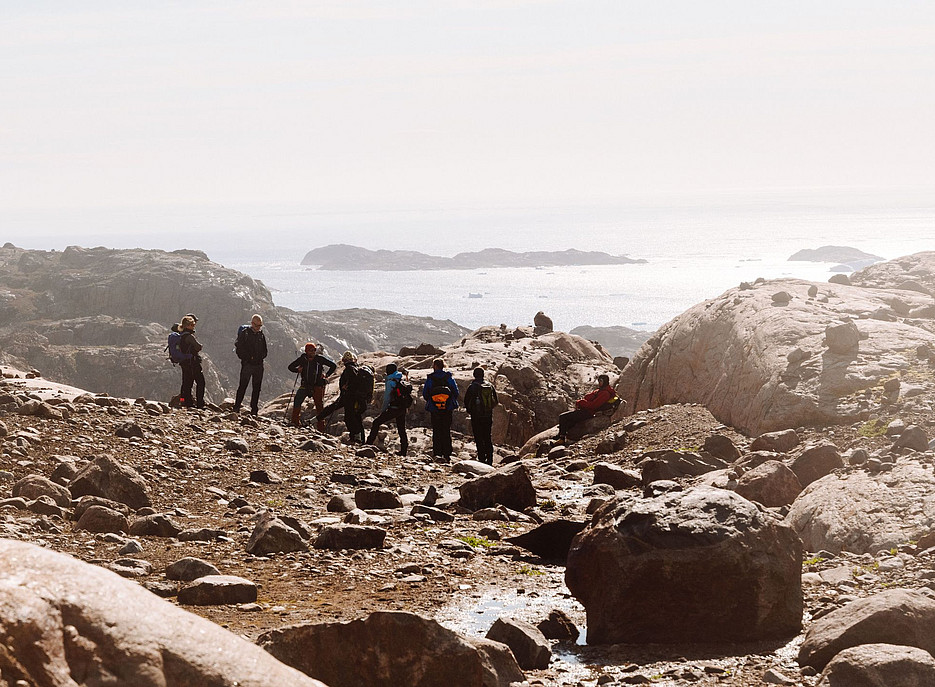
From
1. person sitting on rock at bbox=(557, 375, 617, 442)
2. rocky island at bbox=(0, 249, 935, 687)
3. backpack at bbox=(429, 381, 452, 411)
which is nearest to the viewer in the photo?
rocky island at bbox=(0, 249, 935, 687)

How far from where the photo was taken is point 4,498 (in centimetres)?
1284

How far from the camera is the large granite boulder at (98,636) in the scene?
4.26 metres

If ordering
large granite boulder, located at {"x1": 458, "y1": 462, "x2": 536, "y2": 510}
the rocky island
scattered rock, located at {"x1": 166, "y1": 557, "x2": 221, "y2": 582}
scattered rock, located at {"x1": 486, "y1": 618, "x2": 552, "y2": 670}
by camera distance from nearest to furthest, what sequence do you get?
the rocky island < scattered rock, located at {"x1": 486, "y1": 618, "x2": 552, "y2": 670} < scattered rock, located at {"x1": 166, "y1": 557, "x2": 221, "y2": 582} < large granite boulder, located at {"x1": 458, "y1": 462, "x2": 536, "y2": 510}

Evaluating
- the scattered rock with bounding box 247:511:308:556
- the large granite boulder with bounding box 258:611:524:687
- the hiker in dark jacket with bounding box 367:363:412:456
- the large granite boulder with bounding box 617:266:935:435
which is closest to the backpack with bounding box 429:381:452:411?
the hiker in dark jacket with bounding box 367:363:412:456

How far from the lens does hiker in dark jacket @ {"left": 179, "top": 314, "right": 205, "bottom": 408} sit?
23.4 m

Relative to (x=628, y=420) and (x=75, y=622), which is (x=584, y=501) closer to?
(x=628, y=420)

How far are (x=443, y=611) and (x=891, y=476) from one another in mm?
7437

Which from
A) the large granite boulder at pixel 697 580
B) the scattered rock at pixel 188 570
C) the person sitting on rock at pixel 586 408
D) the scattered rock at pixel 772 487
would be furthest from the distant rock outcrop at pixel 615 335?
the scattered rock at pixel 188 570

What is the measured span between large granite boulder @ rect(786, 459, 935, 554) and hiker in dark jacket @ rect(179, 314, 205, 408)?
15309 mm

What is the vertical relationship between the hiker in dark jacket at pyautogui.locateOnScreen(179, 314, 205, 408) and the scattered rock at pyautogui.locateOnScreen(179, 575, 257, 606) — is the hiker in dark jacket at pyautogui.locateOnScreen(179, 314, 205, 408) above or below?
→ above

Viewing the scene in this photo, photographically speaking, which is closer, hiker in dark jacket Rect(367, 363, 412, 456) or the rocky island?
the rocky island

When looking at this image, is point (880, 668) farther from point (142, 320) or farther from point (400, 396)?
point (142, 320)

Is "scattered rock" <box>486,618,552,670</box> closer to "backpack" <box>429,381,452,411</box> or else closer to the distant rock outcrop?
"backpack" <box>429,381,452,411</box>

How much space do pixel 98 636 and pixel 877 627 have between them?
256 inches
